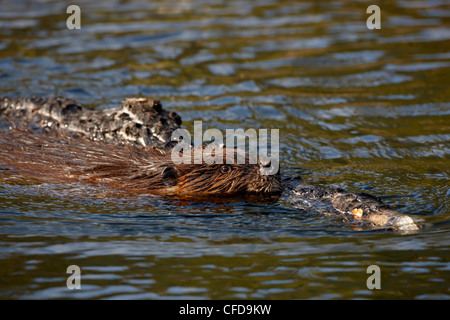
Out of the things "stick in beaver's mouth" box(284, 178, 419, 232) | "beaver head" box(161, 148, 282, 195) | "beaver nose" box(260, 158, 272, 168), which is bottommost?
"stick in beaver's mouth" box(284, 178, 419, 232)

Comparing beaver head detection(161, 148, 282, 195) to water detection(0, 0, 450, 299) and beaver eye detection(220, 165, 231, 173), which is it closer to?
beaver eye detection(220, 165, 231, 173)

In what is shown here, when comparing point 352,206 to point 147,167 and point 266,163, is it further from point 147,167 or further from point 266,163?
point 147,167

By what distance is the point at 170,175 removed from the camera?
18.1ft

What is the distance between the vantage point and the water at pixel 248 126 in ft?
14.3

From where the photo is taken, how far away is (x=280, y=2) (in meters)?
14.1

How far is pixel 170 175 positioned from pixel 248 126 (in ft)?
8.93

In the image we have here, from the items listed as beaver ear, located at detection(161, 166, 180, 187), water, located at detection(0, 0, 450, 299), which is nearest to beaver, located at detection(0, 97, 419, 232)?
beaver ear, located at detection(161, 166, 180, 187)

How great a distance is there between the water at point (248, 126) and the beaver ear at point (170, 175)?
0.17m

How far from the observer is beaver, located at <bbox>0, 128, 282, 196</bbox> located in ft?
18.2

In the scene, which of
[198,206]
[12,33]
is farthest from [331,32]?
[198,206]

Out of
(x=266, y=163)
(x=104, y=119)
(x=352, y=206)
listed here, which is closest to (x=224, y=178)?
(x=266, y=163)

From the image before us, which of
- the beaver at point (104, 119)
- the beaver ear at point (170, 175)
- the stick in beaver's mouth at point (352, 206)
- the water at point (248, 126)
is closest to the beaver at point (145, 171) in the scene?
the beaver ear at point (170, 175)

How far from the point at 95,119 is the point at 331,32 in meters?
6.52

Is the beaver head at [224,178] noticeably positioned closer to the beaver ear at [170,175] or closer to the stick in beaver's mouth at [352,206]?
the beaver ear at [170,175]
